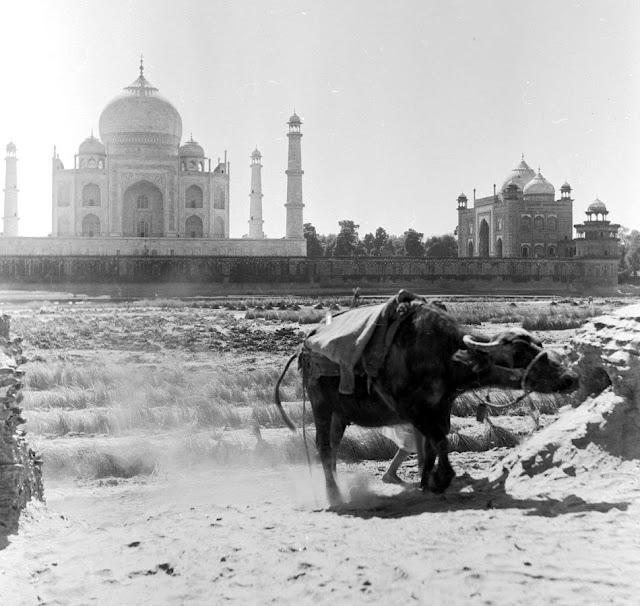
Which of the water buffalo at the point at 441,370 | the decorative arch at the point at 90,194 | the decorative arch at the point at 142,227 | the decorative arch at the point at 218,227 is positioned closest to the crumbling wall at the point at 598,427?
the water buffalo at the point at 441,370

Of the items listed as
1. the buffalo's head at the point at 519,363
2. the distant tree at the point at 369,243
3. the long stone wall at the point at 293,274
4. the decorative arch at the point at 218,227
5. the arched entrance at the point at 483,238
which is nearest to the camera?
the buffalo's head at the point at 519,363

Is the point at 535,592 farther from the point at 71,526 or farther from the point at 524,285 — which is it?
the point at 524,285

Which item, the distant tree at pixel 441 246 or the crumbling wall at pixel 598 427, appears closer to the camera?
the crumbling wall at pixel 598 427

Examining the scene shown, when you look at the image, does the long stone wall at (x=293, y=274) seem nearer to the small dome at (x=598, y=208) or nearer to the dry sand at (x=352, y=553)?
the small dome at (x=598, y=208)

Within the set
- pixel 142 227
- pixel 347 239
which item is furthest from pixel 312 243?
pixel 142 227

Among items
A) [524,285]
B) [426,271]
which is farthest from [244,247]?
[524,285]

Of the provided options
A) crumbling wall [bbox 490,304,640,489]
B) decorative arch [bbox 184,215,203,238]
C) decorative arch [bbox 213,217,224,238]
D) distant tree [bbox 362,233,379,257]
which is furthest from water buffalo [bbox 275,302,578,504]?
distant tree [bbox 362,233,379,257]
